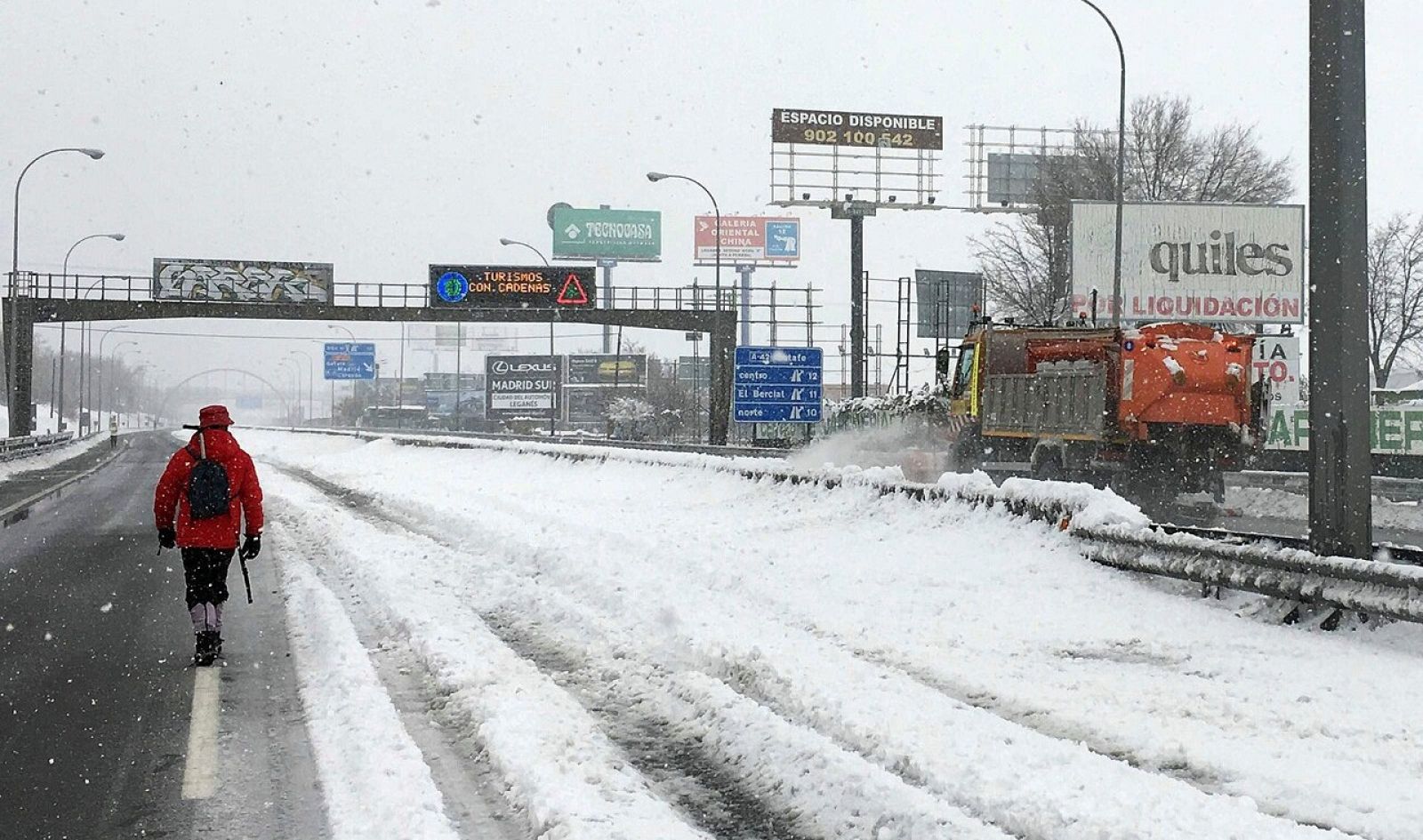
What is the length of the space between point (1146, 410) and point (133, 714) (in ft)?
50.8

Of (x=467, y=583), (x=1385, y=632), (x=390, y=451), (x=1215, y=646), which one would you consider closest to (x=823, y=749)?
(x=1215, y=646)

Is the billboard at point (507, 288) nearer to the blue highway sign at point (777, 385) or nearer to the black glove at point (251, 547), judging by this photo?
the blue highway sign at point (777, 385)

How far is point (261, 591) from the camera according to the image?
11.8 meters

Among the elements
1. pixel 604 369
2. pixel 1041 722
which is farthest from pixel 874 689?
pixel 604 369

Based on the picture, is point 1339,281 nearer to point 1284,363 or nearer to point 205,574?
point 205,574

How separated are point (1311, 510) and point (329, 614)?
7238mm

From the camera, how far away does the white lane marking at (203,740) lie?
555 cm

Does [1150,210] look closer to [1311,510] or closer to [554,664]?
[1311,510]

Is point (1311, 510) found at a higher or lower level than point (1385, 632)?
higher

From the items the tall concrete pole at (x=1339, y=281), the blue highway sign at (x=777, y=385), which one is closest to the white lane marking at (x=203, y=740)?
the tall concrete pole at (x=1339, y=281)

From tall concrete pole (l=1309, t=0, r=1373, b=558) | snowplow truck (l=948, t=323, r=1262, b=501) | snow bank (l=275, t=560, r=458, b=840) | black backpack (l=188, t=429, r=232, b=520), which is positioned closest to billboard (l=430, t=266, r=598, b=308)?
snowplow truck (l=948, t=323, r=1262, b=501)

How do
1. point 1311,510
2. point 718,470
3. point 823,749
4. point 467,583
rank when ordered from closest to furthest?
point 823,749, point 1311,510, point 467,583, point 718,470

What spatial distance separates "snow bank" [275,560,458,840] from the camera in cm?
492

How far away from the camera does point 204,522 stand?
8266mm
